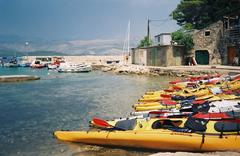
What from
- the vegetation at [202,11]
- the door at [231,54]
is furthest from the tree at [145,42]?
the door at [231,54]

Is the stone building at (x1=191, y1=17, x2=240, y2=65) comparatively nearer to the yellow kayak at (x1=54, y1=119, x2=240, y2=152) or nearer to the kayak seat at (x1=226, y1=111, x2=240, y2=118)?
the kayak seat at (x1=226, y1=111, x2=240, y2=118)

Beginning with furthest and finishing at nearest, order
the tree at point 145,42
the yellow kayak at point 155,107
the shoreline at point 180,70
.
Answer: the tree at point 145,42
the shoreline at point 180,70
the yellow kayak at point 155,107

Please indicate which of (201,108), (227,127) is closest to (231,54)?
(201,108)

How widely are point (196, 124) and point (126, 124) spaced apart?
2.60m

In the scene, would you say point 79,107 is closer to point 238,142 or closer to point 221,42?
point 238,142

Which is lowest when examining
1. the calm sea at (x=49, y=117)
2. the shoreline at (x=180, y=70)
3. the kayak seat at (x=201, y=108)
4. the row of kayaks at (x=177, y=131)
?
the calm sea at (x=49, y=117)

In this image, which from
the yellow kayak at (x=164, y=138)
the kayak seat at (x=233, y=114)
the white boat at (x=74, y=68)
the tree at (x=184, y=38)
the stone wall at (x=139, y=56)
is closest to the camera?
the yellow kayak at (x=164, y=138)

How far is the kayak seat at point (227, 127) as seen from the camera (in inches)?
432

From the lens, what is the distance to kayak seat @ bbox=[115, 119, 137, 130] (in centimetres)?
1281

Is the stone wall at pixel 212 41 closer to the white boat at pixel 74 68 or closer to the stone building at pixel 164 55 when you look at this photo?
the stone building at pixel 164 55

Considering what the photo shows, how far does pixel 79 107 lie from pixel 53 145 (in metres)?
8.49

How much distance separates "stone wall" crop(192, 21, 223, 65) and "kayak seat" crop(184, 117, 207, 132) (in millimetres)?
29989

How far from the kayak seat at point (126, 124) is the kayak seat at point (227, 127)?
301cm

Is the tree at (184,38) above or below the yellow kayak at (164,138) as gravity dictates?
above
